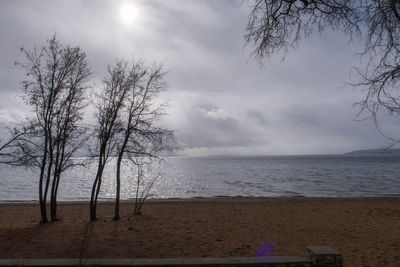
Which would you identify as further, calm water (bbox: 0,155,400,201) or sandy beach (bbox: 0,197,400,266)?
calm water (bbox: 0,155,400,201)

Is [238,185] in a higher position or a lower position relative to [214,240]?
lower

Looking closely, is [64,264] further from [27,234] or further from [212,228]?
[212,228]

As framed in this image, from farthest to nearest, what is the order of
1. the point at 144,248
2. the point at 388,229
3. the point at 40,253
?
1. the point at 388,229
2. the point at 144,248
3. the point at 40,253

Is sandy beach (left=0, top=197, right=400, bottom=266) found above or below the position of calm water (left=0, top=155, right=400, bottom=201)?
above

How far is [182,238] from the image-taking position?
9.14 metres

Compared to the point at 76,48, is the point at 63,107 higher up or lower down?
lower down

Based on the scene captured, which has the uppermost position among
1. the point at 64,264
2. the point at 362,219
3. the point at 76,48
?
the point at 76,48

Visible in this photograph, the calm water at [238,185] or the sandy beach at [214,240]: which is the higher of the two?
the sandy beach at [214,240]

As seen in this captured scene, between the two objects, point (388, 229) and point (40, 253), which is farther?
point (388, 229)

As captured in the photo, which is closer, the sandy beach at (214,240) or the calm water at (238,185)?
the sandy beach at (214,240)

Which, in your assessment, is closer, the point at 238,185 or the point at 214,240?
the point at 214,240

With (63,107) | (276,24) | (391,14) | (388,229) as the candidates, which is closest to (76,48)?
(63,107)

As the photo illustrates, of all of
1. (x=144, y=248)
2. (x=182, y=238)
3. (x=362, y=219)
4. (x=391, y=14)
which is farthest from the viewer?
(x=362, y=219)

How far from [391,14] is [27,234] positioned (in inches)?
468
